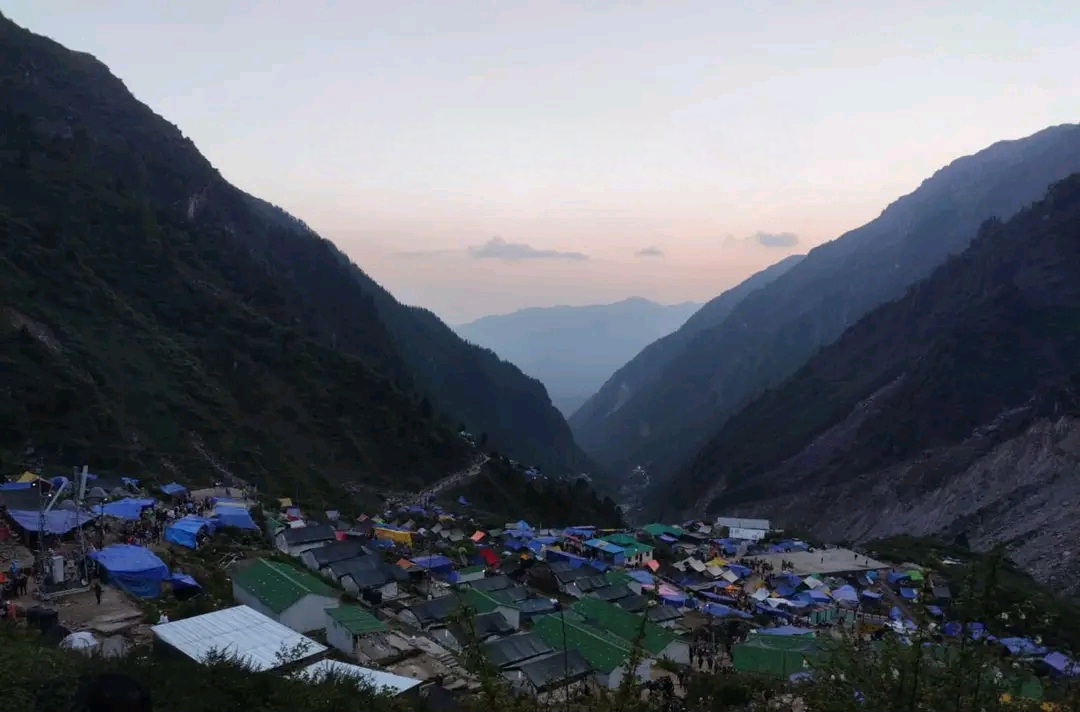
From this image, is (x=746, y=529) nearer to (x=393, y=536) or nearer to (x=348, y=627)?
(x=393, y=536)

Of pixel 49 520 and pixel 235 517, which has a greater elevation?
pixel 49 520

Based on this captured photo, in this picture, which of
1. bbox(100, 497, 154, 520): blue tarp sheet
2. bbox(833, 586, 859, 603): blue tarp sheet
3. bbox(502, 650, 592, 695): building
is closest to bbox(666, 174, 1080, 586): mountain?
bbox(833, 586, 859, 603): blue tarp sheet

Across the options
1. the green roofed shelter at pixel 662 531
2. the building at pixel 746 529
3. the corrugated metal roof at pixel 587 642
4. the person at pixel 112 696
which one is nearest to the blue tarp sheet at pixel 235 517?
the corrugated metal roof at pixel 587 642

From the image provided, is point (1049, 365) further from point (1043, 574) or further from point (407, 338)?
point (407, 338)

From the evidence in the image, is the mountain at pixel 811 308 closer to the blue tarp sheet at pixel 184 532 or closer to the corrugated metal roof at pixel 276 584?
the blue tarp sheet at pixel 184 532

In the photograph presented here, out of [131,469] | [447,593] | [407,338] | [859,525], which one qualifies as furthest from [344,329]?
[447,593]

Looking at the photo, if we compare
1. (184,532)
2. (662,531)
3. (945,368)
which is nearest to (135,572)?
(184,532)

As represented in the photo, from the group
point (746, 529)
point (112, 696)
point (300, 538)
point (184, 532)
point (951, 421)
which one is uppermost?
point (112, 696)
